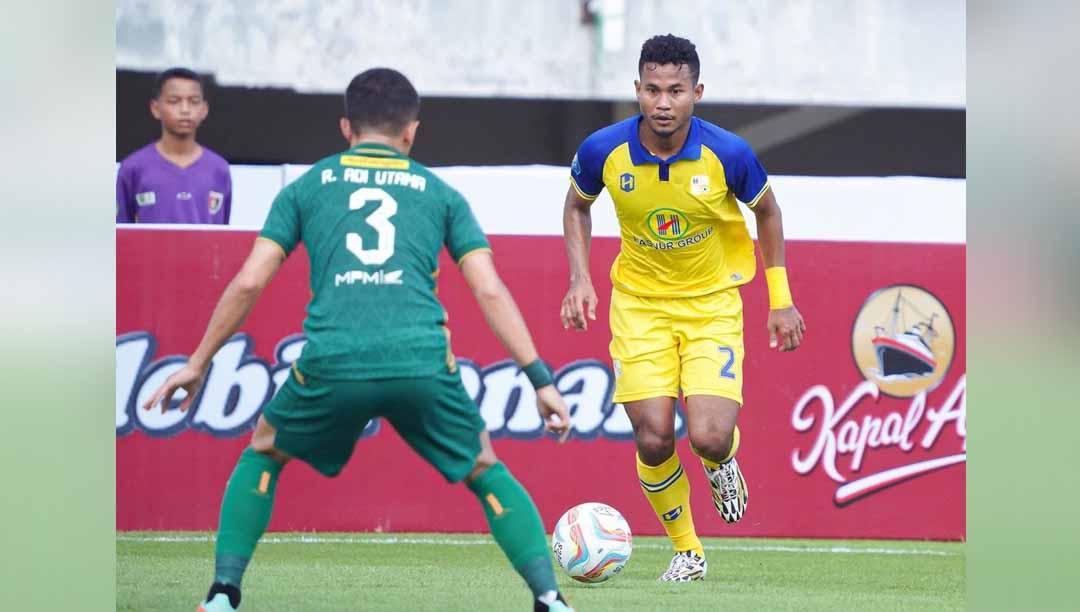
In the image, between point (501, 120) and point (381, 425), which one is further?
point (501, 120)

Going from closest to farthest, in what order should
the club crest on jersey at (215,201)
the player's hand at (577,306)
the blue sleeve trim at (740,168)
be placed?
the player's hand at (577,306)
the blue sleeve trim at (740,168)
the club crest on jersey at (215,201)

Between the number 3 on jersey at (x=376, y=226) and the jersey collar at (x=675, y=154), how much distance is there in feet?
7.26

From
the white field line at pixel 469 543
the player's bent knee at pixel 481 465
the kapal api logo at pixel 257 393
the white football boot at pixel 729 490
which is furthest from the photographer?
the kapal api logo at pixel 257 393

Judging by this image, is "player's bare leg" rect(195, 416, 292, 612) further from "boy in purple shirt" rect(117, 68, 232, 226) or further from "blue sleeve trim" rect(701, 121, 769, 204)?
"boy in purple shirt" rect(117, 68, 232, 226)

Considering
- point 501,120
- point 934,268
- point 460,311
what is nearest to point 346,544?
point 460,311

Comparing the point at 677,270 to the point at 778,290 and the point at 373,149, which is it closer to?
the point at 778,290

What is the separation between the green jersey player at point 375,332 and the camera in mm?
4898

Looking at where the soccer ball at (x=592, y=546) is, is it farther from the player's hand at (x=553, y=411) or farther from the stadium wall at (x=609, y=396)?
the stadium wall at (x=609, y=396)

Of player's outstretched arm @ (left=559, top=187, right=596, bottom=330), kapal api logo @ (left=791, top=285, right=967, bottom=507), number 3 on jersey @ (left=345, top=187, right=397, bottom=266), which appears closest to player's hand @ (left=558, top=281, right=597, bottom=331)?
player's outstretched arm @ (left=559, top=187, right=596, bottom=330)

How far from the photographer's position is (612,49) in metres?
14.4

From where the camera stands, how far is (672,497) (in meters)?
7.20

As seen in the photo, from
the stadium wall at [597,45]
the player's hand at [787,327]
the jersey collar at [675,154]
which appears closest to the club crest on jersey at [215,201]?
the jersey collar at [675,154]
